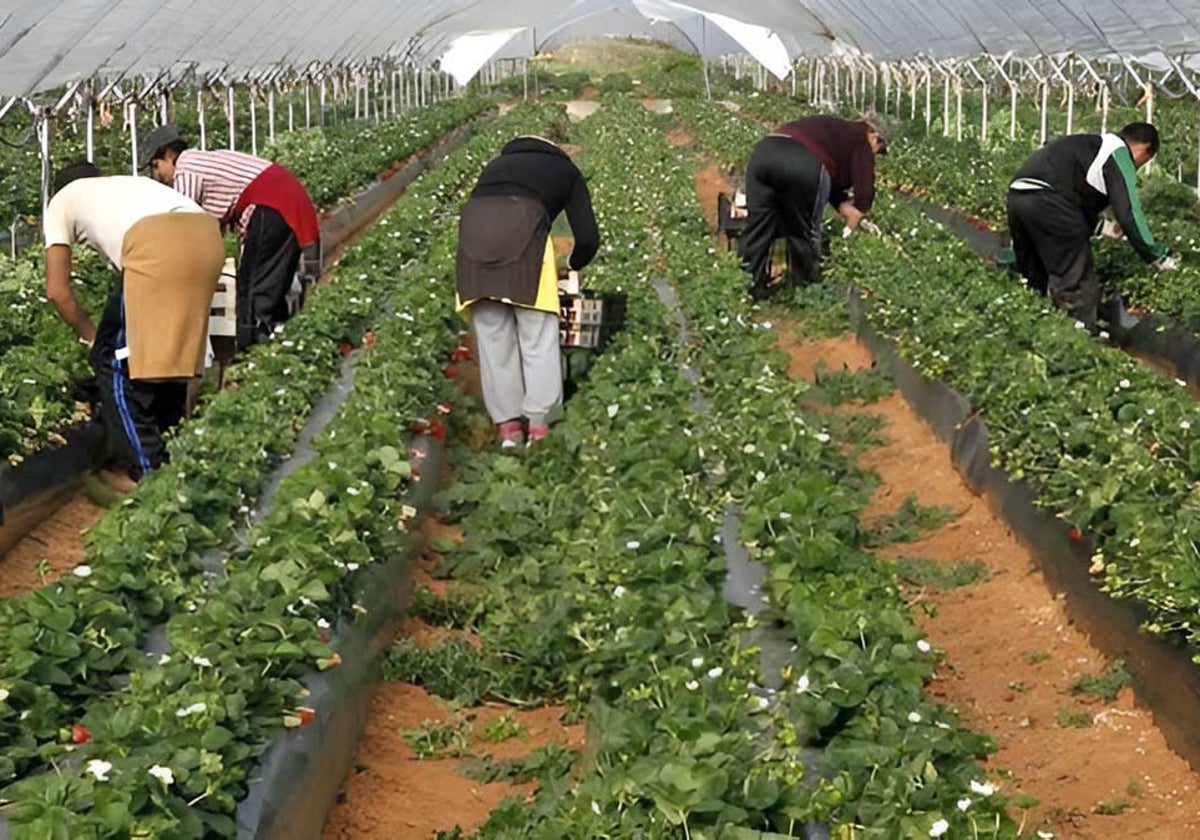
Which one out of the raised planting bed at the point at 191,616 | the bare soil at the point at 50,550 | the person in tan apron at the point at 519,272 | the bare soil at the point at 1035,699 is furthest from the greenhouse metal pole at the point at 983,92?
the bare soil at the point at 50,550

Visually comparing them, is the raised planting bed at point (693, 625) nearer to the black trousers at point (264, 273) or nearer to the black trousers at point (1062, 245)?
the black trousers at point (264, 273)

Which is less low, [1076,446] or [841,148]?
[841,148]

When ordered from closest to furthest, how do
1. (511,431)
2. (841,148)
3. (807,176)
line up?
(511,431) < (807,176) < (841,148)

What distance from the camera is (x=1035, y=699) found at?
5.32 m

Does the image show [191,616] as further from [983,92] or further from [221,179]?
[983,92]

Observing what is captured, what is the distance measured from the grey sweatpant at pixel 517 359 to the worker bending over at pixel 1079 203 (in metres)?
3.60

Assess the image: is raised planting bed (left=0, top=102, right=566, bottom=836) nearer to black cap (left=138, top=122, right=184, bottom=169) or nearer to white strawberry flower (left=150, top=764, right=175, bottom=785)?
white strawberry flower (left=150, top=764, right=175, bottom=785)

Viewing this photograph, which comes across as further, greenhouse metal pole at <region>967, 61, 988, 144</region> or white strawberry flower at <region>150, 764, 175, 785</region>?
greenhouse metal pole at <region>967, 61, 988, 144</region>

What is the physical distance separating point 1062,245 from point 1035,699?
17.3 ft

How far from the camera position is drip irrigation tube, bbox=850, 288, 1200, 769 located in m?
4.77

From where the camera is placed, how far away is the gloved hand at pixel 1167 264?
34.1 ft

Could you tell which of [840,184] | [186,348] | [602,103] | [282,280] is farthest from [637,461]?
Answer: [602,103]

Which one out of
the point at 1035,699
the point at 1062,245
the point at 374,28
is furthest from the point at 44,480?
the point at 374,28

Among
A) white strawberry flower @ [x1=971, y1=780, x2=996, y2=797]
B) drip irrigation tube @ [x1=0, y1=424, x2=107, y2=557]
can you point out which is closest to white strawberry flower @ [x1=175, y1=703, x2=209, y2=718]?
white strawberry flower @ [x1=971, y1=780, x2=996, y2=797]
